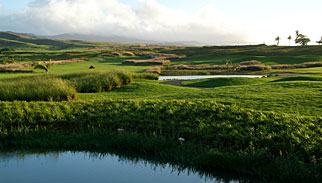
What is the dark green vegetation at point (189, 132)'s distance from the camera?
8617mm

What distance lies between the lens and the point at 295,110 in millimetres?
14203

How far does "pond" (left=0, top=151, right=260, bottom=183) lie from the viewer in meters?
8.02

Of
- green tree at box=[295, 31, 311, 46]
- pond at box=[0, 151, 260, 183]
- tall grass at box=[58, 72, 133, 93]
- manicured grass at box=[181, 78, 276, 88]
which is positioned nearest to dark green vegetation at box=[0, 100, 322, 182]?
pond at box=[0, 151, 260, 183]

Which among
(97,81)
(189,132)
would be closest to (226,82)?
(97,81)

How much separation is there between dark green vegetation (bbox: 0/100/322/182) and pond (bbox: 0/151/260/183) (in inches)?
27.0

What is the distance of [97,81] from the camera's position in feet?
91.2

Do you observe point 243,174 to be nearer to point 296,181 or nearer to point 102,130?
point 296,181

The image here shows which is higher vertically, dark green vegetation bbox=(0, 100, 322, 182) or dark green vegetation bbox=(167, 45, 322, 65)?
dark green vegetation bbox=(167, 45, 322, 65)

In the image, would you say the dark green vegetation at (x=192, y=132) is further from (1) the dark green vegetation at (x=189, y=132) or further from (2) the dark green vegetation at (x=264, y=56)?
(2) the dark green vegetation at (x=264, y=56)

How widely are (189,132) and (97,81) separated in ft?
61.9

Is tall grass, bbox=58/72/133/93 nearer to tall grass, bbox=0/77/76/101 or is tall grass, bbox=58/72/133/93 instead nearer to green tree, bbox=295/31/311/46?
tall grass, bbox=0/77/76/101

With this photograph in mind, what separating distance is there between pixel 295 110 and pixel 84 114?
35.8ft

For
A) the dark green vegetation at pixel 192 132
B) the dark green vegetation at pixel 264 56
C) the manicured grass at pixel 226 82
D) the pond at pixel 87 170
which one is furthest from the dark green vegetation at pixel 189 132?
the dark green vegetation at pixel 264 56

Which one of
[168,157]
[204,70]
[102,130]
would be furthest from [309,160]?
[204,70]
